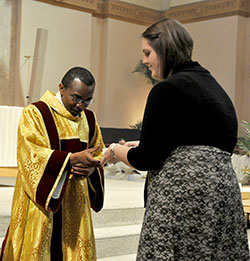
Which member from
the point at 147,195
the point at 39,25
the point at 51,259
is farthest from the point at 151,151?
the point at 39,25

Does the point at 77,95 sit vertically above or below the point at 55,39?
below

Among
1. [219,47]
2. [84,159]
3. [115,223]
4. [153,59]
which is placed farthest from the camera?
[219,47]

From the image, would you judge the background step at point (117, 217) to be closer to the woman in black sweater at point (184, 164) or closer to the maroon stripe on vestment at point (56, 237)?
the maroon stripe on vestment at point (56, 237)

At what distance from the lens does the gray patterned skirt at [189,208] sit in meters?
2.49

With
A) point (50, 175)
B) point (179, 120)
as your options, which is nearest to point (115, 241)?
point (50, 175)

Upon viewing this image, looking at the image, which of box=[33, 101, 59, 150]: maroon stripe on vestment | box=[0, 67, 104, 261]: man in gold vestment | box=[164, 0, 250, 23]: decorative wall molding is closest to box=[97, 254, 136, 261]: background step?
box=[0, 67, 104, 261]: man in gold vestment

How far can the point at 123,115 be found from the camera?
14.2 meters

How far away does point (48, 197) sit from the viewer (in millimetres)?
3076

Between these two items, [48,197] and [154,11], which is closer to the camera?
[48,197]

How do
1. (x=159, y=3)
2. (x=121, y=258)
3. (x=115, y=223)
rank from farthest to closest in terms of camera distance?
(x=159, y=3) → (x=115, y=223) → (x=121, y=258)

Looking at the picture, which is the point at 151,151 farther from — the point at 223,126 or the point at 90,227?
the point at 90,227

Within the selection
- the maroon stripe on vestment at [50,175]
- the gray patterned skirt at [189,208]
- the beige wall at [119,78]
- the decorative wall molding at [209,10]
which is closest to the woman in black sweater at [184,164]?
the gray patterned skirt at [189,208]

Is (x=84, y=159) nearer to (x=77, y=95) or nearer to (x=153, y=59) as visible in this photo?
(x=77, y=95)

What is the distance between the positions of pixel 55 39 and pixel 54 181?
9.82m
